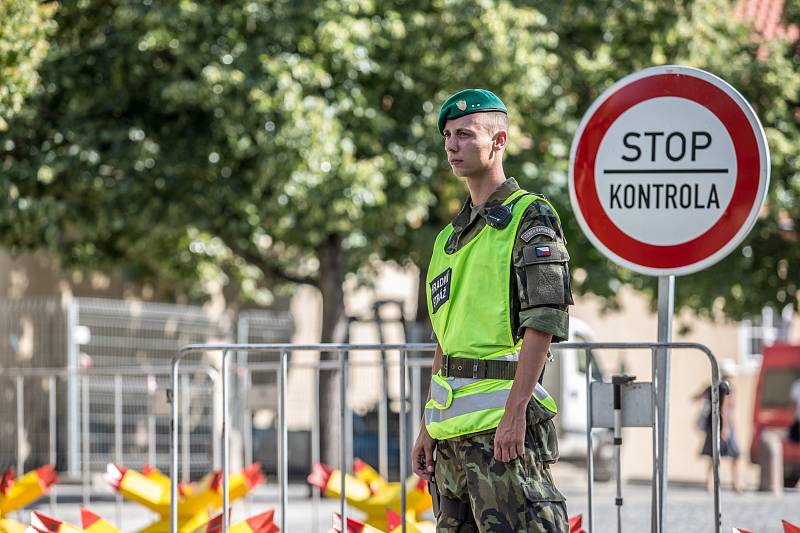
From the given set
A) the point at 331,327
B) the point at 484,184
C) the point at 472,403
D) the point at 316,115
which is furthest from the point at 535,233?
the point at 331,327

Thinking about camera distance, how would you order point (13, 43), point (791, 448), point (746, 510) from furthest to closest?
point (791, 448) → point (746, 510) → point (13, 43)

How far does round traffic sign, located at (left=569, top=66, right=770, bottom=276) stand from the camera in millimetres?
5273

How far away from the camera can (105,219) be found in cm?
1681

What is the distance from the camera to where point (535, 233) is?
4379 mm

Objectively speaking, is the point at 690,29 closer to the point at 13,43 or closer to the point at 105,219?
the point at 105,219

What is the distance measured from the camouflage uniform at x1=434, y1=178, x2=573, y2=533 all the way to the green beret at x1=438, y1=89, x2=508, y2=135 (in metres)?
0.28

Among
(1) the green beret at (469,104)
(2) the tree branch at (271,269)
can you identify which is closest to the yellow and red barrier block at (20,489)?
(1) the green beret at (469,104)

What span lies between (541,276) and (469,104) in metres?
0.58

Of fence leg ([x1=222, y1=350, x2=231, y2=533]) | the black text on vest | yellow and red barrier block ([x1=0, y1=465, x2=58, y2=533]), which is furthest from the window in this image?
the black text on vest

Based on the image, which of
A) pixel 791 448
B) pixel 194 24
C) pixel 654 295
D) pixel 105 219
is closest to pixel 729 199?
pixel 194 24

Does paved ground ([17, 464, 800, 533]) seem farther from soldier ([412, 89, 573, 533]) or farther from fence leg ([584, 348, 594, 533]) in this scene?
soldier ([412, 89, 573, 533])

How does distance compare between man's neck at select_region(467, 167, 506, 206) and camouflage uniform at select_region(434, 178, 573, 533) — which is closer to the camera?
camouflage uniform at select_region(434, 178, 573, 533)

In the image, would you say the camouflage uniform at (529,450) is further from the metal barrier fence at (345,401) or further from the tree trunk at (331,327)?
the tree trunk at (331,327)

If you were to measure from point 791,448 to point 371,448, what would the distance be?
7885mm
